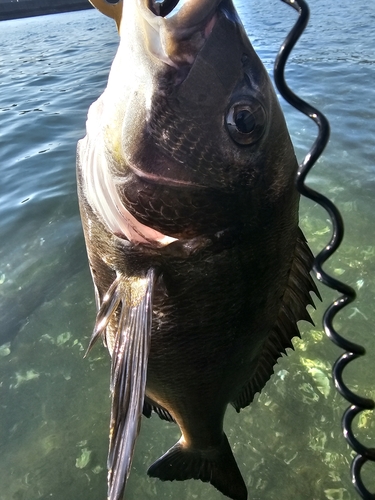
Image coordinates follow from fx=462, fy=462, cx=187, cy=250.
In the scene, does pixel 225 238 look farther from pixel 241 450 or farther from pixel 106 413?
pixel 106 413

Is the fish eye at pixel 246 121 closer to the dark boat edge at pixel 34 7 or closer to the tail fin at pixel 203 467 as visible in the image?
the tail fin at pixel 203 467

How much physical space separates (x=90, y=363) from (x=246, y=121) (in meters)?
2.71

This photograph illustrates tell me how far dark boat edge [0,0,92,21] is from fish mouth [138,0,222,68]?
36.1 metres

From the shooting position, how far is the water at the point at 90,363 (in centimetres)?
286

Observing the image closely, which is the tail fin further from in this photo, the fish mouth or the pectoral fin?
the fish mouth

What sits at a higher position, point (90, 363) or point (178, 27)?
point (178, 27)

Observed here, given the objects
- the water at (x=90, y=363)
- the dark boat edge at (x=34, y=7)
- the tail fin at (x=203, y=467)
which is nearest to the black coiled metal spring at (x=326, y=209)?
the tail fin at (x=203, y=467)

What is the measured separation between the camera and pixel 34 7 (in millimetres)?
33781

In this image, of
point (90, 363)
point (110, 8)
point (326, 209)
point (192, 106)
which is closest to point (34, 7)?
point (90, 363)

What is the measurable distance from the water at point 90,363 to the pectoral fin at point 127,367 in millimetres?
1636

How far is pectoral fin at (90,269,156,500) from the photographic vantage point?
4.45ft

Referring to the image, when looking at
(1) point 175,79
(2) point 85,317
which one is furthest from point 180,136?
(2) point 85,317

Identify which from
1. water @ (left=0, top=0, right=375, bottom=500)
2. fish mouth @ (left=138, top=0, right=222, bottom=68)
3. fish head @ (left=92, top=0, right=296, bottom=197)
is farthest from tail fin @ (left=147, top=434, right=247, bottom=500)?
fish mouth @ (left=138, top=0, right=222, bottom=68)

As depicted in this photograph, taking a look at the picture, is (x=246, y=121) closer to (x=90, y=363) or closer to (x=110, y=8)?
(x=110, y=8)
